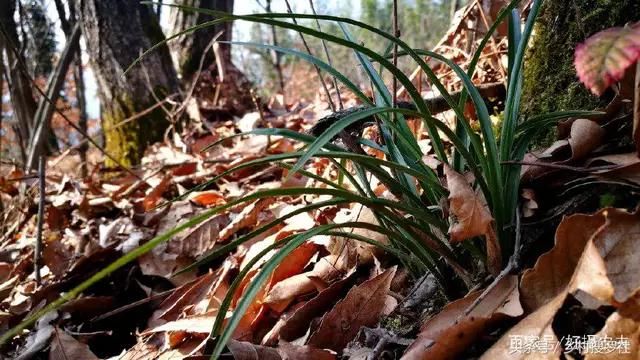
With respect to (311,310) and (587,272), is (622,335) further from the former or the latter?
(311,310)

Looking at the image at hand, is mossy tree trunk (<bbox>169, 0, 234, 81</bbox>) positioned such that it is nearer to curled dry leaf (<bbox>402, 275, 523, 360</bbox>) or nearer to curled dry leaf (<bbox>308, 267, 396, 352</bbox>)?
curled dry leaf (<bbox>308, 267, 396, 352</bbox>)

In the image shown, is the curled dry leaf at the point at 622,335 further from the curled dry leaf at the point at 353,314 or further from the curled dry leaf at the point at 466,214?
the curled dry leaf at the point at 353,314

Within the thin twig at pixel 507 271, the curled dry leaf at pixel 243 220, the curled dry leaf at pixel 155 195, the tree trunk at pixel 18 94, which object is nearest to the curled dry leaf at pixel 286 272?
the curled dry leaf at pixel 243 220

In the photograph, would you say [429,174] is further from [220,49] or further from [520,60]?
[220,49]

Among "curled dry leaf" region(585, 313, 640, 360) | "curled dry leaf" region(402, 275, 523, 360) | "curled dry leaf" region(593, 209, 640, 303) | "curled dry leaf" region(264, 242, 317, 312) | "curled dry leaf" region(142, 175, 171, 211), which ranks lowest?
"curled dry leaf" region(142, 175, 171, 211)

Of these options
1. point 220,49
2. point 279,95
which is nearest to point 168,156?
point 220,49

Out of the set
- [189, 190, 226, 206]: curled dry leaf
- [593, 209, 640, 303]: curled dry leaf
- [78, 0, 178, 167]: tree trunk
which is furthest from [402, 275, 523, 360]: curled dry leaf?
[78, 0, 178, 167]: tree trunk

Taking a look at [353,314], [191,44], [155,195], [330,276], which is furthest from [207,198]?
[191,44]
